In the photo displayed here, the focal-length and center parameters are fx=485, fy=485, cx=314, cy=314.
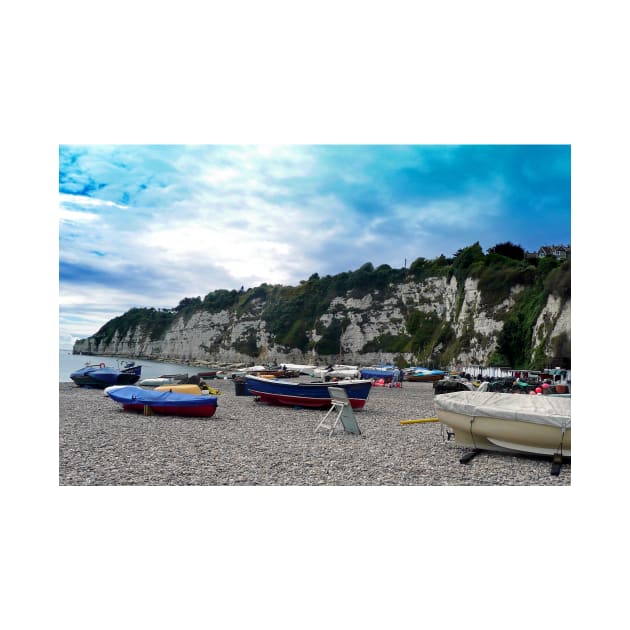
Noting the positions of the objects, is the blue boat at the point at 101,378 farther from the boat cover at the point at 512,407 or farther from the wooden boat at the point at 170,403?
the boat cover at the point at 512,407

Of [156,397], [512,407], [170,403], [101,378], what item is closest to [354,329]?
[101,378]

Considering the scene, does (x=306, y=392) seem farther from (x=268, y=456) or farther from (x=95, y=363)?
(x=95, y=363)

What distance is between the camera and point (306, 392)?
13805mm

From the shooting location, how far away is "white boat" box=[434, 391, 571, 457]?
21.9 feet

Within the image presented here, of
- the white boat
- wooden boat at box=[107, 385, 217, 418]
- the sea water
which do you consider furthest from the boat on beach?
the white boat

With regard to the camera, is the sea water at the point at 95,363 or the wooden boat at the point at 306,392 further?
the sea water at the point at 95,363

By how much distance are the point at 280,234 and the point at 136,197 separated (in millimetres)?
10453

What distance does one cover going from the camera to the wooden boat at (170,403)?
37.3ft

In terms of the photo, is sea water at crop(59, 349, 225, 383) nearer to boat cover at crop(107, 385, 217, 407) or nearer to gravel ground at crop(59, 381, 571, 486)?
boat cover at crop(107, 385, 217, 407)

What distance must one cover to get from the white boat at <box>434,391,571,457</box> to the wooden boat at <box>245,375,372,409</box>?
574cm

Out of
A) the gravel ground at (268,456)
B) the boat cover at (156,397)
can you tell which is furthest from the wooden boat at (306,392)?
the boat cover at (156,397)

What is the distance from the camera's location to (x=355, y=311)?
60250 mm

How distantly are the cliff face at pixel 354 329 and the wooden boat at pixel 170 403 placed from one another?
2594cm
